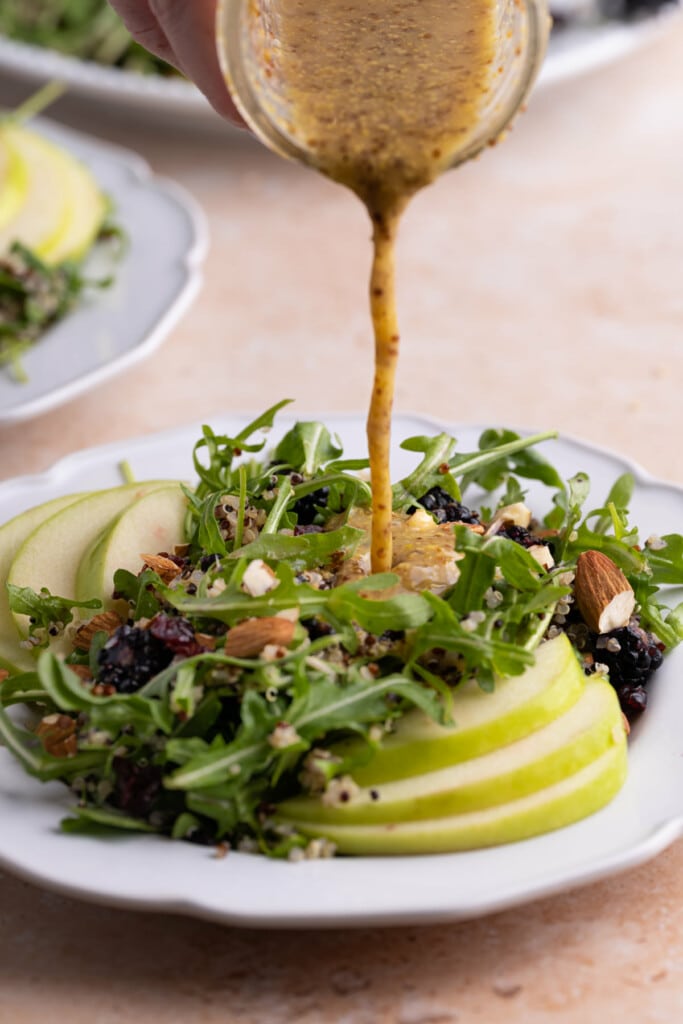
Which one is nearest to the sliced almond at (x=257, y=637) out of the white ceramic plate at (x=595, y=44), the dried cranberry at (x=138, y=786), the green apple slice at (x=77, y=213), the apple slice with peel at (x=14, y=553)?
the dried cranberry at (x=138, y=786)

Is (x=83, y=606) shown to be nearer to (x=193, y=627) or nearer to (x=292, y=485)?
(x=193, y=627)

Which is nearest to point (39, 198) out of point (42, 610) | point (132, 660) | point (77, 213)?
point (77, 213)

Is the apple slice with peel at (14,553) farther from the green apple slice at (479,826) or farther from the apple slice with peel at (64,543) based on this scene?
the green apple slice at (479,826)

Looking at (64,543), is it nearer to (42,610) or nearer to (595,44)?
(42,610)

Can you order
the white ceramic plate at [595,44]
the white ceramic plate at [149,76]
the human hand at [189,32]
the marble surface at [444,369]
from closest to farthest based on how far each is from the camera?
1. the marble surface at [444,369]
2. the human hand at [189,32]
3. the white ceramic plate at [149,76]
4. the white ceramic plate at [595,44]

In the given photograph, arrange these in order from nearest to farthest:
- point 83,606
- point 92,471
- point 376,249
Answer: point 376,249 → point 83,606 → point 92,471

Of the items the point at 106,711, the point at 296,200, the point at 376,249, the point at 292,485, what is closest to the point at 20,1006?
the point at 106,711

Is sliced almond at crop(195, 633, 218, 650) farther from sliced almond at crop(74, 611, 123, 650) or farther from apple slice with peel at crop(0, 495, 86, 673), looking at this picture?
apple slice with peel at crop(0, 495, 86, 673)
